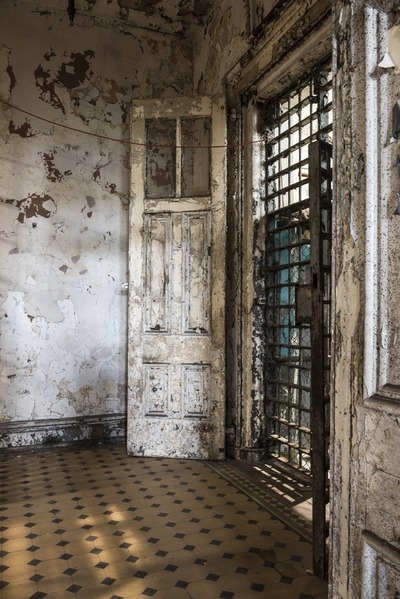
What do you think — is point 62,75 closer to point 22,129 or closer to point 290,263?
point 22,129

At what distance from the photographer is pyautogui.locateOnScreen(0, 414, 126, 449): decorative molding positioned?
15.4 ft

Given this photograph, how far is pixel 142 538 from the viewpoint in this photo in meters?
2.83

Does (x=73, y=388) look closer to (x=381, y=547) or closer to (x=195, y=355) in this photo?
(x=195, y=355)

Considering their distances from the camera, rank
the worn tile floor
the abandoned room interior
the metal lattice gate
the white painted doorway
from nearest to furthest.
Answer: the worn tile floor → the abandoned room interior → the metal lattice gate → the white painted doorway

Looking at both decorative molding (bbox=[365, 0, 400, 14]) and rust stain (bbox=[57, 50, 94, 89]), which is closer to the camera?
decorative molding (bbox=[365, 0, 400, 14])

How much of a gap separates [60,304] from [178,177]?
1.68 metres

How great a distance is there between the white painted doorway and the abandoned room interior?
17 millimetres

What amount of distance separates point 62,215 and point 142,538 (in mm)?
3191

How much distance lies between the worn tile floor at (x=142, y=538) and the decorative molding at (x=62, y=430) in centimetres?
58

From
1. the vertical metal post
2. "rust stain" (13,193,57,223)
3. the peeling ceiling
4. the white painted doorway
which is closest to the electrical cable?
the white painted doorway

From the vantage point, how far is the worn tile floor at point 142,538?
2.34m

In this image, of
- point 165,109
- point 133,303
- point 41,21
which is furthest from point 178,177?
point 41,21

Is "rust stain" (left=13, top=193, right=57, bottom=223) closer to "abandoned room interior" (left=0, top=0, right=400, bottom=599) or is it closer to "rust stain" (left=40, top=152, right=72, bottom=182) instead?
"abandoned room interior" (left=0, top=0, right=400, bottom=599)

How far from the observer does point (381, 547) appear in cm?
133
